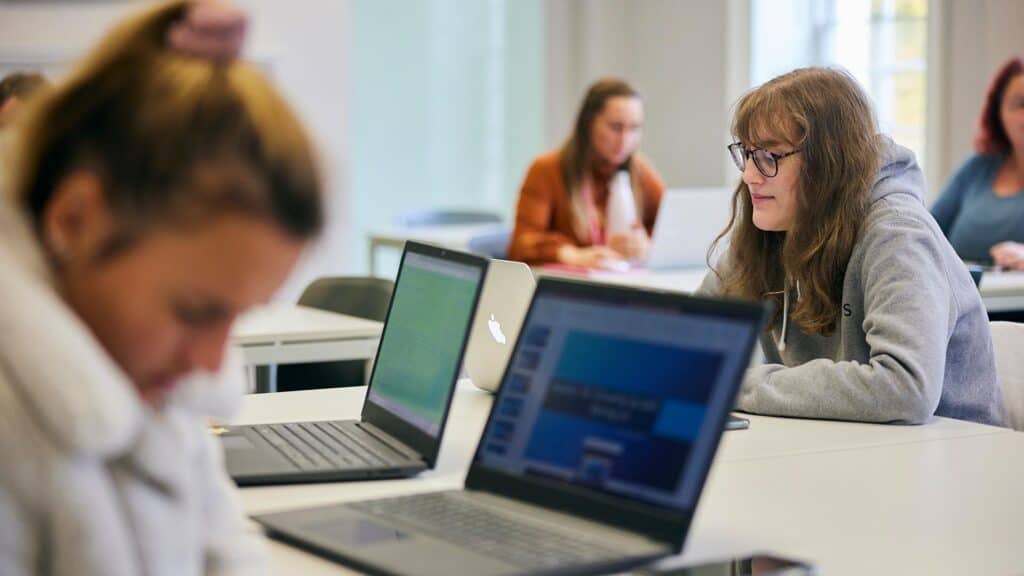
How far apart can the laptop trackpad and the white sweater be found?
0.38m

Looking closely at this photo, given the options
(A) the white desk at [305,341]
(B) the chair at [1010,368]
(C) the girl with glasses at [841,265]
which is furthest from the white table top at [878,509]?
(A) the white desk at [305,341]

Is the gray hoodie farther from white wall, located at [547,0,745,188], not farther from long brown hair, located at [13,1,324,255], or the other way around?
white wall, located at [547,0,745,188]

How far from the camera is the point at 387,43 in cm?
806

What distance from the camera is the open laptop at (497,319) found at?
2240mm

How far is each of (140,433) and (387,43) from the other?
23.8 feet

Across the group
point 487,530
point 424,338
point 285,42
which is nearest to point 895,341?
point 424,338

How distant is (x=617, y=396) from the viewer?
4.73 ft

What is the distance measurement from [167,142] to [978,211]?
4.38 meters

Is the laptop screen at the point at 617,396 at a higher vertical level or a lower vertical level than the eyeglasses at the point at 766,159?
lower

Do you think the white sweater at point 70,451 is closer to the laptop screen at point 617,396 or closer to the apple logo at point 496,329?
the laptop screen at point 617,396

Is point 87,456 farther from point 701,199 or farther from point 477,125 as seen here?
point 477,125

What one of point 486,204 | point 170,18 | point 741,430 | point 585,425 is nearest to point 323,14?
point 486,204

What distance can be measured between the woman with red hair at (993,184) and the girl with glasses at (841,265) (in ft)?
7.95

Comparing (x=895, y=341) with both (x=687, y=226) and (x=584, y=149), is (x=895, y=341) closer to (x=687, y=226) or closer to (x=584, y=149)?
(x=687, y=226)
